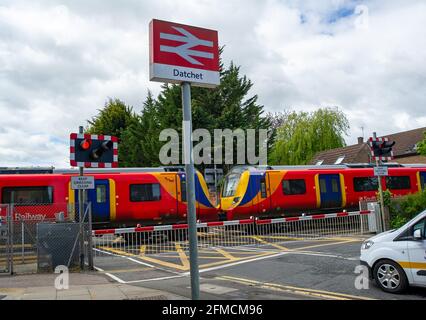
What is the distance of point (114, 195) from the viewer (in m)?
18.2

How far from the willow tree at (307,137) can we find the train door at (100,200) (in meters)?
30.9

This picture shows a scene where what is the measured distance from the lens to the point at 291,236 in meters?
17.8

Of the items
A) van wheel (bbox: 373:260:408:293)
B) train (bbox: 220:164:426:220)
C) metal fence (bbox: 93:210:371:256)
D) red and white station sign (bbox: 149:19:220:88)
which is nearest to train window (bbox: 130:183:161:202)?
metal fence (bbox: 93:210:371:256)

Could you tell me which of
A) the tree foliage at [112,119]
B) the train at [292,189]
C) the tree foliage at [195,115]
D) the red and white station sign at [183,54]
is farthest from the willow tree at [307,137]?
the red and white station sign at [183,54]

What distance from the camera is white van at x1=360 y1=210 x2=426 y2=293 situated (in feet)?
24.7

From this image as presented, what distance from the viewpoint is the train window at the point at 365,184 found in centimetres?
2261

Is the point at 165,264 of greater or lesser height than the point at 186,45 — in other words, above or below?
below

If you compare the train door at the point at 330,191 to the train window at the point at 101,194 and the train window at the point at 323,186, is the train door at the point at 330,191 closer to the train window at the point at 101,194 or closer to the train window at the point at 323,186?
the train window at the point at 323,186

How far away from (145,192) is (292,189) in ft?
22.9

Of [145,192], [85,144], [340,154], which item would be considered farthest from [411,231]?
[340,154]

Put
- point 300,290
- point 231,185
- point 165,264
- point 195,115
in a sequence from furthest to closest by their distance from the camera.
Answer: point 195,115
point 231,185
point 165,264
point 300,290

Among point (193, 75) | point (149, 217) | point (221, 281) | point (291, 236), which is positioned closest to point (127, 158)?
point (149, 217)

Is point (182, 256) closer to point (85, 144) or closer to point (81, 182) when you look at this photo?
point (81, 182)

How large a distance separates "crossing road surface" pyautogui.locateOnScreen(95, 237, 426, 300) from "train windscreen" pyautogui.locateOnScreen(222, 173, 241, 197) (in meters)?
5.24
